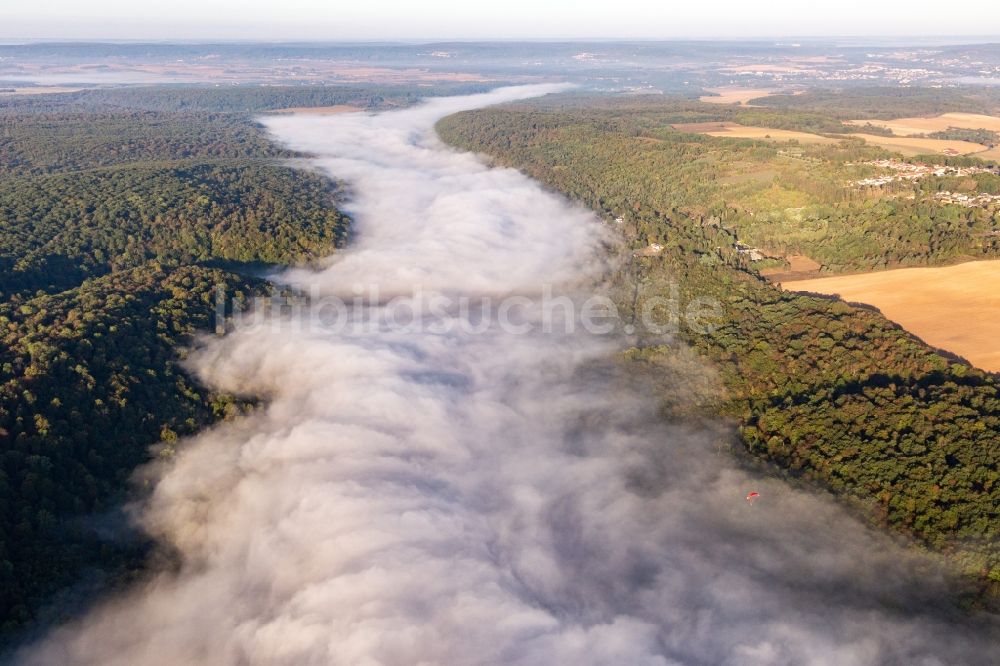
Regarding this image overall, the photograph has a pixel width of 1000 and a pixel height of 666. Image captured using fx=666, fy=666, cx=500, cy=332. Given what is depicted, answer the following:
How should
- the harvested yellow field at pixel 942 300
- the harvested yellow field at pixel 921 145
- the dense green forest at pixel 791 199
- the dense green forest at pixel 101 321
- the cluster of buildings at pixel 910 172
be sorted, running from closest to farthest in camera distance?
the dense green forest at pixel 101 321
the harvested yellow field at pixel 942 300
the dense green forest at pixel 791 199
the cluster of buildings at pixel 910 172
the harvested yellow field at pixel 921 145

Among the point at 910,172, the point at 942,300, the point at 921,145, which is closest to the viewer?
the point at 942,300

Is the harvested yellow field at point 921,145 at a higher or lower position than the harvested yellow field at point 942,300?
higher

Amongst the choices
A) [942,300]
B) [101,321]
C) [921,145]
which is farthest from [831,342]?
[921,145]

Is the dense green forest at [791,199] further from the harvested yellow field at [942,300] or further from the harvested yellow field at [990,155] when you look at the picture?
the harvested yellow field at [990,155]

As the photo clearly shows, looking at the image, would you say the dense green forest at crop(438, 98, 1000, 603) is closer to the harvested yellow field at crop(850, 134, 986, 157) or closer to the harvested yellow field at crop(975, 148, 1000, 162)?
the harvested yellow field at crop(850, 134, 986, 157)

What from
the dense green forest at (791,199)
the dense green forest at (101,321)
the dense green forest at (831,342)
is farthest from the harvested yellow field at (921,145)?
the dense green forest at (101,321)

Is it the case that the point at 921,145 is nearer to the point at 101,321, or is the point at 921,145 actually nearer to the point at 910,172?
the point at 910,172
